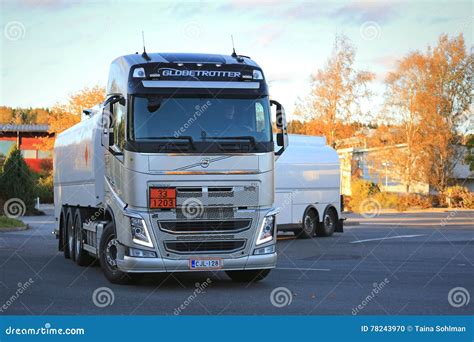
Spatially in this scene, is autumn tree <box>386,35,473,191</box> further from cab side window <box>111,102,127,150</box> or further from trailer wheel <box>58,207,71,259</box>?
cab side window <box>111,102,127,150</box>

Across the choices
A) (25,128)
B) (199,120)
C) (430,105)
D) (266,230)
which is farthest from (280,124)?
(25,128)

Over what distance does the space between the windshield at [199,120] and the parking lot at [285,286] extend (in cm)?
257

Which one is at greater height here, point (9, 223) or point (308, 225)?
point (308, 225)

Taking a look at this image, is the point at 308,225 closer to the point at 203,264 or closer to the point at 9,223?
the point at 9,223

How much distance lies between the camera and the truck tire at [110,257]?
15609 mm

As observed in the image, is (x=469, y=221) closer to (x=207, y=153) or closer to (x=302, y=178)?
(x=302, y=178)

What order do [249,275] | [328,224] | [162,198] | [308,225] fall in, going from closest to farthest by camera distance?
[162,198]
[249,275]
[308,225]
[328,224]

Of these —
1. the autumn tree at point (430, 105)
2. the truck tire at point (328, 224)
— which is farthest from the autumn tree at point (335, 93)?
the truck tire at point (328, 224)

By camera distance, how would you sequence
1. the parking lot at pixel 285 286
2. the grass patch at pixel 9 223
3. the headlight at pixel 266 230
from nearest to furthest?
the parking lot at pixel 285 286 < the headlight at pixel 266 230 < the grass patch at pixel 9 223

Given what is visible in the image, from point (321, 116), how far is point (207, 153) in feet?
155

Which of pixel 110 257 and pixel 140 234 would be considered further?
pixel 110 257

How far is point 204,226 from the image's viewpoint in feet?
49.1

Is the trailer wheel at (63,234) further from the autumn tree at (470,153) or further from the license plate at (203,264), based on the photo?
the autumn tree at (470,153)

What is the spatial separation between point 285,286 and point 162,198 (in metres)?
2.68
